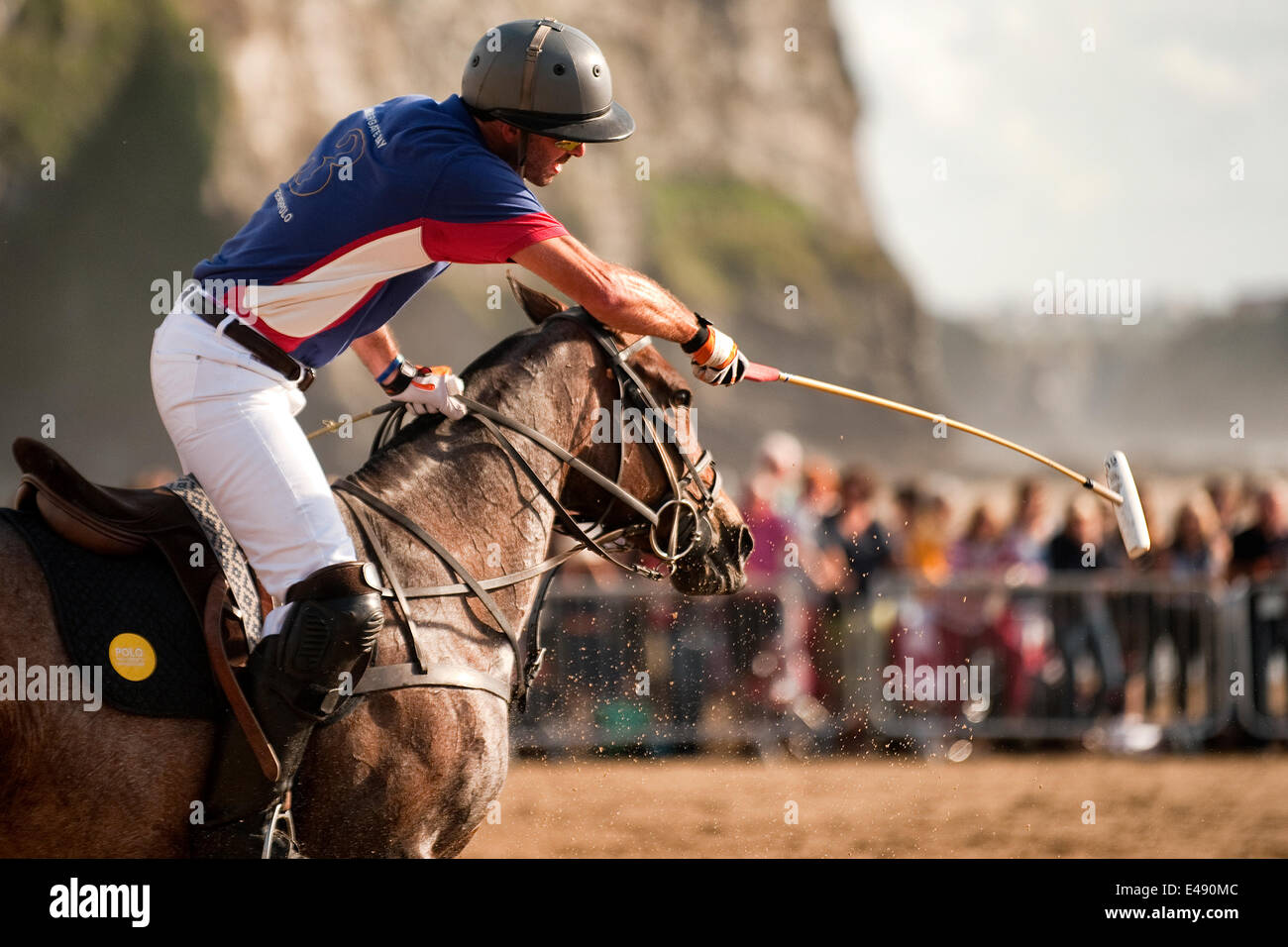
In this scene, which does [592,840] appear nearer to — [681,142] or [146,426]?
[146,426]

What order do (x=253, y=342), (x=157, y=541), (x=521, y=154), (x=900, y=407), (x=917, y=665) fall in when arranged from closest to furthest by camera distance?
(x=157, y=541)
(x=253, y=342)
(x=521, y=154)
(x=900, y=407)
(x=917, y=665)

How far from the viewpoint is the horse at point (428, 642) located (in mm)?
3850

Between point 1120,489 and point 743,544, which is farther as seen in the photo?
point 1120,489

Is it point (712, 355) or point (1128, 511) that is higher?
point (712, 355)

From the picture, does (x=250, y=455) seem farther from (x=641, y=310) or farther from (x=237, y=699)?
(x=641, y=310)

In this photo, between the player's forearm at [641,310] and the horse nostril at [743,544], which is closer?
the player's forearm at [641,310]

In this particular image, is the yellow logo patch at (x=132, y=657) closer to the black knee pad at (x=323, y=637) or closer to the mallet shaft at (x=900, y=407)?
the black knee pad at (x=323, y=637)

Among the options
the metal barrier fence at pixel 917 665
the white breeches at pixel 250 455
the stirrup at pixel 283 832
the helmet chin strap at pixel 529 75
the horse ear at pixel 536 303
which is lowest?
the metal barrier fence at pixel 917 665

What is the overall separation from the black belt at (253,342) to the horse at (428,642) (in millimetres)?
476

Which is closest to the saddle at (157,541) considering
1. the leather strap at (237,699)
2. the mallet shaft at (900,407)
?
the leather strap at (237,699)

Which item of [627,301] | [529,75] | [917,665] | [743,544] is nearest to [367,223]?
[529,75]

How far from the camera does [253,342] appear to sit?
4.26 meters

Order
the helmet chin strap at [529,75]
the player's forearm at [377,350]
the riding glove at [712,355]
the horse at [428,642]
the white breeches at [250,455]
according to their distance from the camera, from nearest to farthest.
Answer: the horse at [428,642] < the white breeches at [250,455] < the helmet chin strap at [529,75] < the riding glove at [712,355] < the player's forearm at [377,350]

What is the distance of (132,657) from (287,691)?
45cm
